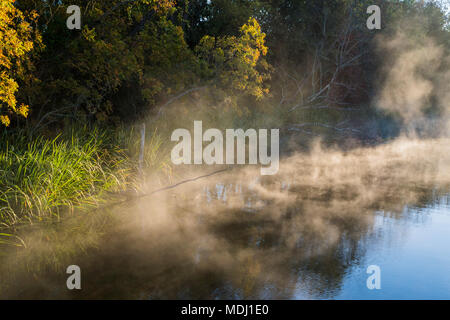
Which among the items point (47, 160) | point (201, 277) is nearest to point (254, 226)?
point (201, 277)

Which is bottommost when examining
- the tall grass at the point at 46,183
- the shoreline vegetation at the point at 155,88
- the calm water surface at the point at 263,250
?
the calm water surface at the point at 263,250

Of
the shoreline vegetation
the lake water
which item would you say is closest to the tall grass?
the shoreline vegetation

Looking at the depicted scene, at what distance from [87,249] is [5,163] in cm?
285

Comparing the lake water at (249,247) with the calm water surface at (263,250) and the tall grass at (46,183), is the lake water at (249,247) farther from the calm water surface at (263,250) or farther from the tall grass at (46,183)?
the tall grass at (46,183)

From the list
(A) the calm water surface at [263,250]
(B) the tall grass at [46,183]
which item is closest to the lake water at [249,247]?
(A) the calm water surface at [263,250]

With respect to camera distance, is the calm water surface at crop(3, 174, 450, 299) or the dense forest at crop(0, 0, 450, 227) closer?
the calm water surface at crop(3, 174, 450, 299)

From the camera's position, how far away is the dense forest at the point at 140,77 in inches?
346

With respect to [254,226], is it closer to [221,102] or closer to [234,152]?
[221,102]

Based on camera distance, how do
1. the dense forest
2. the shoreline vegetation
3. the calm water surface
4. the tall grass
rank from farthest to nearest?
1. the dense forest
2. the shoreline vegetation
3. the tall grass
4. the calm water surface

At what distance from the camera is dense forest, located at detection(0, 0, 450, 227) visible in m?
8.78

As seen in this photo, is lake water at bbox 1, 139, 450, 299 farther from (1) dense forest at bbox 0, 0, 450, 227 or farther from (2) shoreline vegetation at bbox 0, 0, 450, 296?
(1) dense forest at bbox 0, 0, 450, 227

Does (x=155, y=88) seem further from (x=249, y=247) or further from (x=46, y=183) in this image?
(x=249, y=247)

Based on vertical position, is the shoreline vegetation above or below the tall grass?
above

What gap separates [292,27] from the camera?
27.8 metres
